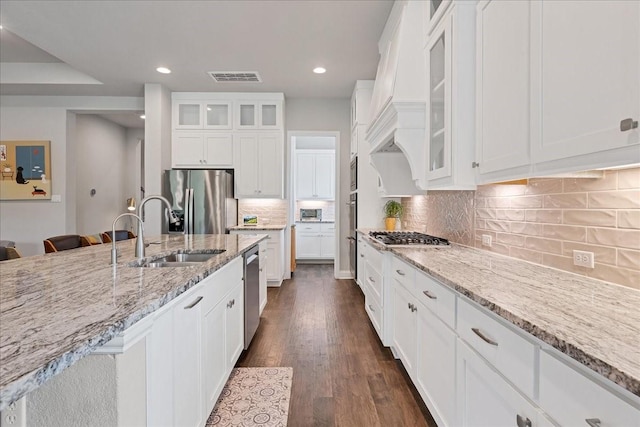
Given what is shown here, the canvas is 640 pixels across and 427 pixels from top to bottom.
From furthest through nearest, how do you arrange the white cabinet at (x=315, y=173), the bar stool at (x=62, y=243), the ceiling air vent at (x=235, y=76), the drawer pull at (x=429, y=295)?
the white cabinet at (x=315, y=173) < the ceiling air vent at (x=235, y=76) < the bar stool at (x=62, y=243) < the drawer pull at (x=429, y=295)

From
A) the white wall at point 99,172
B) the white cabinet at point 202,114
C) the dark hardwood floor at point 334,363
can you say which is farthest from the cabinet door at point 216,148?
the white wall at point 99,172

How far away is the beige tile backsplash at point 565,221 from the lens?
1.25 m

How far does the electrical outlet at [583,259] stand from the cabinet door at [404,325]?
0.82 m

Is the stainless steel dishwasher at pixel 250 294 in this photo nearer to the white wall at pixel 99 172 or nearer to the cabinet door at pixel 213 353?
the cabinet door at pixel 213 353

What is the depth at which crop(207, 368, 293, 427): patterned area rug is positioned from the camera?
6.19 feet

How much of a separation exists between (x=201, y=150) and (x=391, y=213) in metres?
3.04

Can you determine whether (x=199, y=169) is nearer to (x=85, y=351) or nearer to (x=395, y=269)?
(x=395, y=269)

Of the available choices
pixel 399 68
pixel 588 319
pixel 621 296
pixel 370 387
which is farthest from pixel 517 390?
pixel 399 68

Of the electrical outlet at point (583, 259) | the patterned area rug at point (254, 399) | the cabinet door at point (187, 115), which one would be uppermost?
the cabinet door at point (187, 115)

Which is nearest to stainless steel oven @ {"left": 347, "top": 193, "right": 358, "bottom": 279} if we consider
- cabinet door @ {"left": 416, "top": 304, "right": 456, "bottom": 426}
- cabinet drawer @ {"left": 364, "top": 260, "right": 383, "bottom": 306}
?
cabinet drawer @ {"left": 364, "top": 260, "right": 383, "bottom": 306}

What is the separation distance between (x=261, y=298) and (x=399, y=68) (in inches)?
95.4

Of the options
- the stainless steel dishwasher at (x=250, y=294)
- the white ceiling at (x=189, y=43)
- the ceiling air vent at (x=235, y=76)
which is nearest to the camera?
the stainless steel dishwasher at (x=250, y=294)

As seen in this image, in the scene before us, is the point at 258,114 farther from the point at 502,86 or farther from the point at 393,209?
the point at 502,86

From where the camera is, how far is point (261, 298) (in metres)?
3.42
